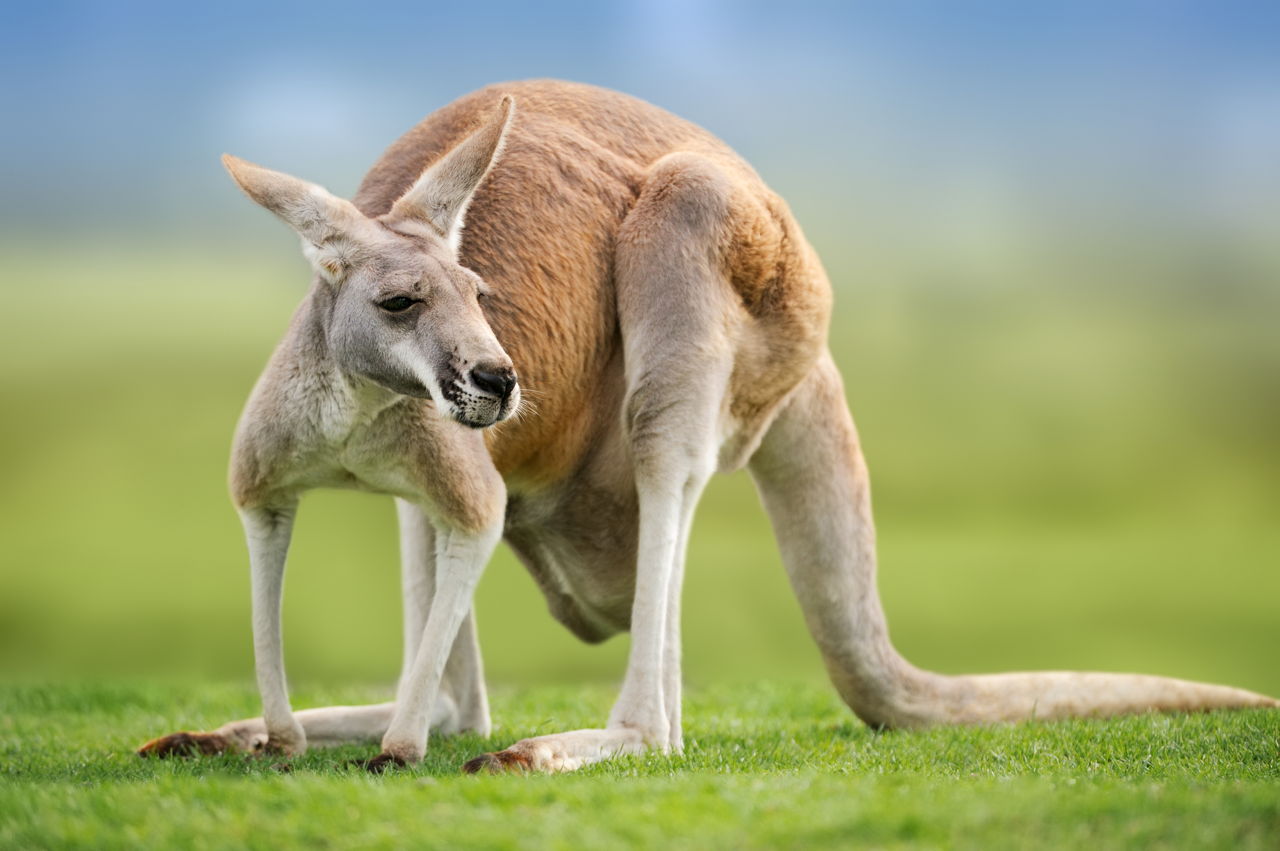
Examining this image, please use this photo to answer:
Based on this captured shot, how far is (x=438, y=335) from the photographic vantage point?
4.00m

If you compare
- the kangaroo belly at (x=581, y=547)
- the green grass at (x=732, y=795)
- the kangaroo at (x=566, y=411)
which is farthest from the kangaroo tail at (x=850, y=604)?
the kangaroo belly at (x=581, y=547)

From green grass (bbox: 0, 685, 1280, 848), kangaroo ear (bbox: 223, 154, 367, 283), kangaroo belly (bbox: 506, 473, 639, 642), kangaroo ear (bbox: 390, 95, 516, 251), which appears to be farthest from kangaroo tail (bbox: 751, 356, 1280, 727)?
kangaroo ear (bbox: 223, 154, 367, 283)

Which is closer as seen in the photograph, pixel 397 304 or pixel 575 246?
pixel 397 304

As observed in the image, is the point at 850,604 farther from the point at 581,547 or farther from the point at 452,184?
the point at 452,184

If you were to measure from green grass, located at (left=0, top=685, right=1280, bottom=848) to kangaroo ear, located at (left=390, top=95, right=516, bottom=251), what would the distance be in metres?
1.68

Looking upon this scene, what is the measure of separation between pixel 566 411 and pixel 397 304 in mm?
1132

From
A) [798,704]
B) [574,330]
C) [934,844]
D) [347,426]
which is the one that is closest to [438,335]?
[347,426]

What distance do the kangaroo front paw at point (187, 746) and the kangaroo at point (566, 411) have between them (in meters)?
0.01

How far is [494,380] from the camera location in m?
3.93

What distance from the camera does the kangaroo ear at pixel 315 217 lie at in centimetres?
411

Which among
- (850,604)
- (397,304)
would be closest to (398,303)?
(397,304)

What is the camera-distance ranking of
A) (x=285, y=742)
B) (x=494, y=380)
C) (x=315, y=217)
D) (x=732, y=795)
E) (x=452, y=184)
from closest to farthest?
1. (x=732, y=795)
2. (x=494, y=380)
3. (x=315, y=217)
4. (x=452, y=184)
5. (x=285, y=742)

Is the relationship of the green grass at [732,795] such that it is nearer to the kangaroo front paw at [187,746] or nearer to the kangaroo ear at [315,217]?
the kangaroo front paw at [187,746]

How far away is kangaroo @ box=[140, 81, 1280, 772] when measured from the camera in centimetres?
419
